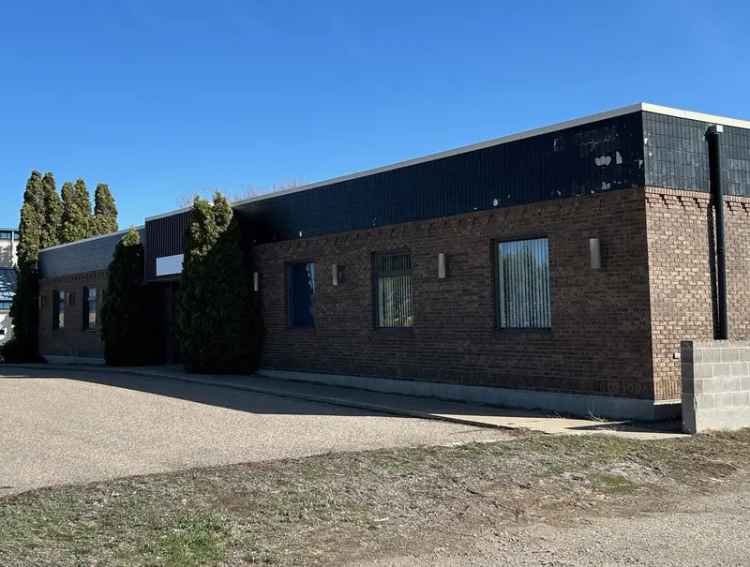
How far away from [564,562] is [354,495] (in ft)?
8.22

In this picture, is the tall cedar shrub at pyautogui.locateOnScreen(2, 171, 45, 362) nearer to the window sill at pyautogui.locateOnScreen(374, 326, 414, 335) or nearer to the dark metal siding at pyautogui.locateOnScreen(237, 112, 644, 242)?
the dark metal siding at pyautogui.locateOnScreen(237, 112, 644, 242)

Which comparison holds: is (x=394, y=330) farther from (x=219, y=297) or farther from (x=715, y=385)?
(x=715, y=385)

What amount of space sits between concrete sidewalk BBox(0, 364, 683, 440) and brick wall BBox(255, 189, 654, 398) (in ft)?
2.13

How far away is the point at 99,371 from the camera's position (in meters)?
23.9

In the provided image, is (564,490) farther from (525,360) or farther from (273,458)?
(525,360)

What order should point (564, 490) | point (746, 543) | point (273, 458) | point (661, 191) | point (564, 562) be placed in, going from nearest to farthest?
point (564, 562) → point (746, 543) → point (564, 490) → point (273, 458) → point (661, 191)

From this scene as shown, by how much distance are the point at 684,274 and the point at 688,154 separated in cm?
197

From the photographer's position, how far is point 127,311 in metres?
25.5

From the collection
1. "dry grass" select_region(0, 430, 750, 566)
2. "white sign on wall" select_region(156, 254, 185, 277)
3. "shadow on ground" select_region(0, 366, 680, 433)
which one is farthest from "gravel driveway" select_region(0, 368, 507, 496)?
"white sign on wall" select_region(156, 254, 185, 277)

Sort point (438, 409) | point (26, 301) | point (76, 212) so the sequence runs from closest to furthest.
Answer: point (438, 409) → point (26, 301) → point (76, 212)

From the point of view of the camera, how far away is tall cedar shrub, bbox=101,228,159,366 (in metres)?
25.4

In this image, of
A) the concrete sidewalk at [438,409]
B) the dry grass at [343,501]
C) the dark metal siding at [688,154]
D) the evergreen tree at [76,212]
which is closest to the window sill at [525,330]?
the concrete sidewalk at [438,409]

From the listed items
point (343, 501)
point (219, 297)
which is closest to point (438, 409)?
point (343, 501)

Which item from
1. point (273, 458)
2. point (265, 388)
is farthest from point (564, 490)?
point (265, 388)
